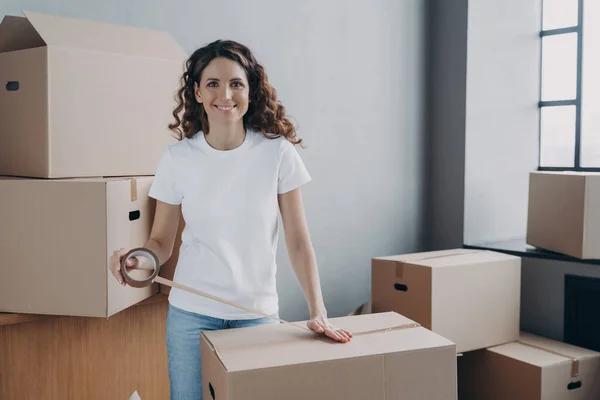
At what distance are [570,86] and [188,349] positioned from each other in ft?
7.74

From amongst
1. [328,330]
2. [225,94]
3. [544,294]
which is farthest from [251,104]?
[544,294]

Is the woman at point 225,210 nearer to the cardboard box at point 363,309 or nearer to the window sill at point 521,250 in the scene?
the cardboard box at point 363,309

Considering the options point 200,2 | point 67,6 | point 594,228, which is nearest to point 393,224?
point 594,228

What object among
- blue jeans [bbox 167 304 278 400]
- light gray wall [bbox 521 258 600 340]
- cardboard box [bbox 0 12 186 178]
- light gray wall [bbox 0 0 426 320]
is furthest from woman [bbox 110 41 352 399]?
light gray wall [bbox 521 258 600 340]

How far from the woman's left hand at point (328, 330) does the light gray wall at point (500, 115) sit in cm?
164

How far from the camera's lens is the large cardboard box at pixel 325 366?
1.05 m

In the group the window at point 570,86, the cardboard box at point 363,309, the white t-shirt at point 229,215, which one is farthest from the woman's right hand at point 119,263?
the window at point 570,86

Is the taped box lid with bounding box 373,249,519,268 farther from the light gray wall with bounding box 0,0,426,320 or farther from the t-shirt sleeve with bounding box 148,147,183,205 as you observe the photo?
the t-shirt sleeve with bounding box 148,147,183,205

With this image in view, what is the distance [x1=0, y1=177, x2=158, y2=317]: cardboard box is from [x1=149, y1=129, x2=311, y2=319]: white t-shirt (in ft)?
0.63

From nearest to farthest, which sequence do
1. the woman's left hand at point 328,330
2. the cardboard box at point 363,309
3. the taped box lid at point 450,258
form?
the woman's left hand at point 328,330 < the taped box lid at point 450,258 < the cardboard box at point 363,309

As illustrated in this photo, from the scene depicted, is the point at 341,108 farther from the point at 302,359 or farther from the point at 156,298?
the point at 302,359

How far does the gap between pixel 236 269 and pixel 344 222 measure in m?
1.34

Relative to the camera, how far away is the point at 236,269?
1.31m

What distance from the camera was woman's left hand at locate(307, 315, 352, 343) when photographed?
1196 millimetres
